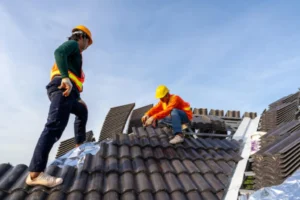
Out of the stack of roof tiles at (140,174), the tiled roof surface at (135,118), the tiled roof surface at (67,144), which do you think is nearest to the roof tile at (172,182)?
the stack of roof tiles at (140,174)

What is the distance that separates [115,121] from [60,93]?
4946mm

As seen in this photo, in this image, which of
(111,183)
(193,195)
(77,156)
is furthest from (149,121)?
(193,195)

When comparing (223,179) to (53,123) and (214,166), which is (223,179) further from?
(53,123)

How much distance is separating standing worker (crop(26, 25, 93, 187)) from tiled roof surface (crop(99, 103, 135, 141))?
366cm

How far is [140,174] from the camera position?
366cm

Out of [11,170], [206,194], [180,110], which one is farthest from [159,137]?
[11,170]

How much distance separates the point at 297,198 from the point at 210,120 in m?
5.06

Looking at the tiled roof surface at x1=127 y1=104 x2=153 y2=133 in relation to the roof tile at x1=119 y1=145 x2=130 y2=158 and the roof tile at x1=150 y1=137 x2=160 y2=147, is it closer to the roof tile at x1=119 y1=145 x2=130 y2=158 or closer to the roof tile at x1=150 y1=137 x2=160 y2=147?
the roof tile at x1=150 y1=137 x2=160 y2=147

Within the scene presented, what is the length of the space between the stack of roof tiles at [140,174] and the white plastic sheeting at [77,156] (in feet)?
0.45

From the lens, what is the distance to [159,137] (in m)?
5.16

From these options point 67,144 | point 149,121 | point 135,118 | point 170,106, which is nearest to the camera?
point 170,106

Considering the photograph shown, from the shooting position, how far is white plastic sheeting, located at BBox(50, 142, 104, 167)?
412cm

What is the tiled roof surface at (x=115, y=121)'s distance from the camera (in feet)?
25.7

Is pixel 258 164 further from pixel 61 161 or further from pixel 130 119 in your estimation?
pixel 130 119
